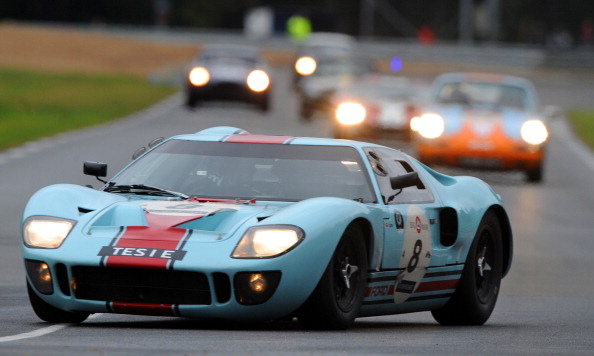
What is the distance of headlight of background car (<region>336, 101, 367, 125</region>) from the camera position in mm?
26703

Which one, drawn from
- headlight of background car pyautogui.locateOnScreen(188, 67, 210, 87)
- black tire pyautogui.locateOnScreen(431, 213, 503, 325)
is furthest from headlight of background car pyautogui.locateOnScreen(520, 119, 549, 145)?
headlight of background car pyautogui.locateOnScreen(188, 67, 210, 87)

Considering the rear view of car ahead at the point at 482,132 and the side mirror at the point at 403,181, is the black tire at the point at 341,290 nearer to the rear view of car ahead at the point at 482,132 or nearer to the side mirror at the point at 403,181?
the side mirror at the point at 403,181

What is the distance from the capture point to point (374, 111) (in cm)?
2702

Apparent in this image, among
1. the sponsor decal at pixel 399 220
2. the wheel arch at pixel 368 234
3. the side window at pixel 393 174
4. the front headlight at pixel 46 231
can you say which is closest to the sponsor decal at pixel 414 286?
the wheel arch at pixel 368 234

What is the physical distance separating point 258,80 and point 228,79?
1.18 m

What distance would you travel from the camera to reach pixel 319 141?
890cm

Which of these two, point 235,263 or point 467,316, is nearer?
point 235,263

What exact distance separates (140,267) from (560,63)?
5684 cm

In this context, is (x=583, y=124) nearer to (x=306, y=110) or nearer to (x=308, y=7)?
(x=306, y=110)

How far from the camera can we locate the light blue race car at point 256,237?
297 inches

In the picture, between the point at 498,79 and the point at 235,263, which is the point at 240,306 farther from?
the point at 498,79

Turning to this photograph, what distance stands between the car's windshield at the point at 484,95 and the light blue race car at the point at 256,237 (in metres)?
14.2

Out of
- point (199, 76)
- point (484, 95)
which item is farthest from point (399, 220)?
point (199, 76)

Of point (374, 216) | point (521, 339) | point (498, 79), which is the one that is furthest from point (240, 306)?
point (498, 79)
